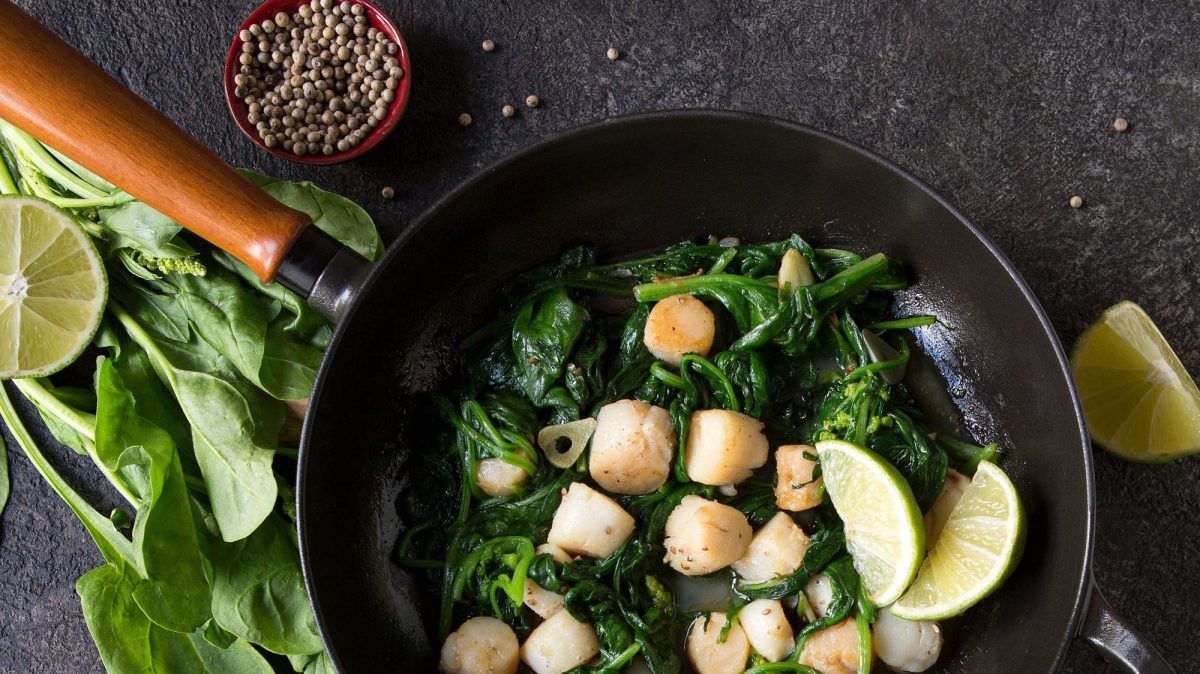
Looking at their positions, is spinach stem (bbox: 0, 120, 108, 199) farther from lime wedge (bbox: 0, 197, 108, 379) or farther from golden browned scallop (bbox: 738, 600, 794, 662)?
golden browned scallop (bbox: 738, 600, 794, 662)

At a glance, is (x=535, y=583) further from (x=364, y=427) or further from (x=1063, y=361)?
(x=1063, y=361)

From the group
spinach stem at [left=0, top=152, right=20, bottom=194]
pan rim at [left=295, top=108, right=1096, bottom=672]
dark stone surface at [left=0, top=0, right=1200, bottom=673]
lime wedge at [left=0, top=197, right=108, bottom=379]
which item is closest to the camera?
pan rim at [left=295, top=108, right=1096, bottom=672]

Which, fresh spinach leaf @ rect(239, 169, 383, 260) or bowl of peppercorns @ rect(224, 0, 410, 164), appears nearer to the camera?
fresh spinach leaf @ rect(239, 169, 383, 260)

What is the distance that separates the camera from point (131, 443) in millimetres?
2646

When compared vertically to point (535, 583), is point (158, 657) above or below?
below

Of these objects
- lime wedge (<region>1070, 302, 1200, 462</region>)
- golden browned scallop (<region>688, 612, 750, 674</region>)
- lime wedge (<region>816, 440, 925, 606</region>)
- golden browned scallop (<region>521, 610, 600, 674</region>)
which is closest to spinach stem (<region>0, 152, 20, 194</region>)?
golden browned scallop (<region>521, 610, 600, 674</region>)

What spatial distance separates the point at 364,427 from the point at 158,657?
0.96 meters

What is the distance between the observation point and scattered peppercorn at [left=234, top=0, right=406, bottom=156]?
2930 millimetres

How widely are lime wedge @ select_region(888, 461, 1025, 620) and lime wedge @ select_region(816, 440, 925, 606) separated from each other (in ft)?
0.36

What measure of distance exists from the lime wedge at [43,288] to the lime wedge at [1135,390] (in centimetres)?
301

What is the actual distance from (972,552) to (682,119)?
144cm

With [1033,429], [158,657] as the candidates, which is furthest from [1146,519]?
[158,657]

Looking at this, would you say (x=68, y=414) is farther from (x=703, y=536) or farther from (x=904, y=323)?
(x=904, y=323)

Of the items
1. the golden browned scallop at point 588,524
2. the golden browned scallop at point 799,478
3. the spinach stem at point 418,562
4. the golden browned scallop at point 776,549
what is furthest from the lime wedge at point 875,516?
the spinach stem at point 418,562
